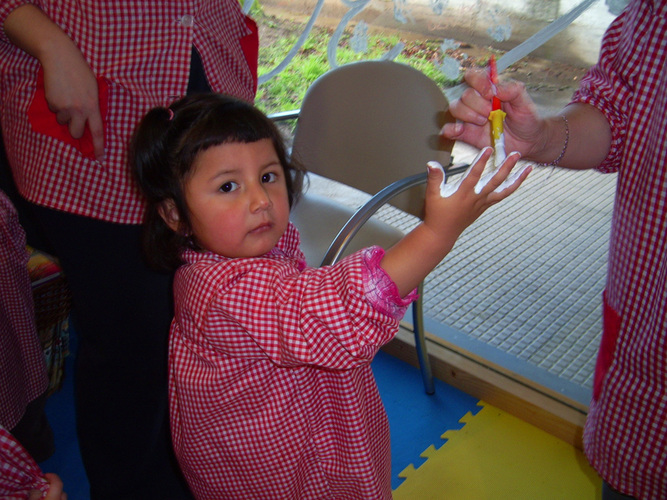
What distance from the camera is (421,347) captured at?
5.69 ft

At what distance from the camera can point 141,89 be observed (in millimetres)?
968

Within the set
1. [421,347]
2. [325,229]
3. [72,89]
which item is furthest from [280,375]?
[421,347]

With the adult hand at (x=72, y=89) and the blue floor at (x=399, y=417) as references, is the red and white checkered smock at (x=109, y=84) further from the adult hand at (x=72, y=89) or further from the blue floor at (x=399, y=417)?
the blue floor at (x=399, y=417)

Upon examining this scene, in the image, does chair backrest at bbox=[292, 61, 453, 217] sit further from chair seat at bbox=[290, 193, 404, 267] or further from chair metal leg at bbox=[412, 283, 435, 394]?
chair metal leg at bbox=[412, 283, 435, 394]

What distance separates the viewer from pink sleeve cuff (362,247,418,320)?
27.3 inches

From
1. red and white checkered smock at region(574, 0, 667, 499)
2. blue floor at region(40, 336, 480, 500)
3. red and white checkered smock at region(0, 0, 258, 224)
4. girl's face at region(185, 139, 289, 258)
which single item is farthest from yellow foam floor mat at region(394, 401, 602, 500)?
red and white checkered smock at region(0, 0, 258, 224)

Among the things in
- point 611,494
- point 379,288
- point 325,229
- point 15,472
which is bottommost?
point 325,229

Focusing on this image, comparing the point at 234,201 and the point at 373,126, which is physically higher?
the point at 234,201

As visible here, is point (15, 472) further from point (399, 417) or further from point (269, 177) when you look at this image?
point (399, 417)

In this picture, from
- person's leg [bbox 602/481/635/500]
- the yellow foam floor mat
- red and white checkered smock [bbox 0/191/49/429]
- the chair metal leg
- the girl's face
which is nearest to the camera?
person's leg [bbox 602/481/635/500]

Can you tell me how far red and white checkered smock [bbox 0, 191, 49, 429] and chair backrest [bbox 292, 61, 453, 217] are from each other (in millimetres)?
783

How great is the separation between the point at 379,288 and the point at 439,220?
0.11 m

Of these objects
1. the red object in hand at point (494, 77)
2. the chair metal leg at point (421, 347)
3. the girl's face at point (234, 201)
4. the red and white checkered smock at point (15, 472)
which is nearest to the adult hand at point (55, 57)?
the girl's face at point (234, 201)

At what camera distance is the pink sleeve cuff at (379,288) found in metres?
0.69
